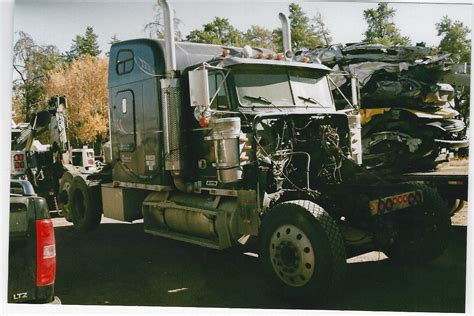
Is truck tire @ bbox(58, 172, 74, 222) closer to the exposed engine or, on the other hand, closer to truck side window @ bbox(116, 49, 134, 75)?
truck side window @ bbox(116, 49, 134, 75)

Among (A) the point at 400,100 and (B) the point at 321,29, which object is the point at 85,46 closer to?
(B) the point at 321,29

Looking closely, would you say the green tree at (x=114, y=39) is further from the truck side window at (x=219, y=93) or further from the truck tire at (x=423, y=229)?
the truck tire at (x=423, y=229)

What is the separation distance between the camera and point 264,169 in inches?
173

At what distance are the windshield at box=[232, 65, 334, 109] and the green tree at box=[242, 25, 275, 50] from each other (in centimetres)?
53

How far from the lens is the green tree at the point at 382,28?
15.1 feet

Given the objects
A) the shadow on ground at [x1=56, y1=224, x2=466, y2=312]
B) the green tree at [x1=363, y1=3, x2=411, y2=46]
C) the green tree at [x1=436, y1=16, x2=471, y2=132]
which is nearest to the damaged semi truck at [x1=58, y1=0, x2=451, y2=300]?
the shadow on ground at [x1=56, y1=224, x2=466, y2=312]

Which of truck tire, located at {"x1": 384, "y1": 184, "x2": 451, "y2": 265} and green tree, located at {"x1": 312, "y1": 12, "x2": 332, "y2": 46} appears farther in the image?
green tree, located at {"x1": 312, "y1": 12, "x2": 332, "y2": 46}

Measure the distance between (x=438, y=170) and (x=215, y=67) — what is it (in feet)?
8.17

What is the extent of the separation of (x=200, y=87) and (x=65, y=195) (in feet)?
11.5

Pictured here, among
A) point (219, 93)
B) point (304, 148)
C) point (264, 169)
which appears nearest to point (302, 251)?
point (264, 169)

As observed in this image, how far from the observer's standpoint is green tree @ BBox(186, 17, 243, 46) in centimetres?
501

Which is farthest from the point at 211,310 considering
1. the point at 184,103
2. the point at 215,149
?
the point at 184,103

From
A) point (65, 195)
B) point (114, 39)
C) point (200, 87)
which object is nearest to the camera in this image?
point (200, 87)

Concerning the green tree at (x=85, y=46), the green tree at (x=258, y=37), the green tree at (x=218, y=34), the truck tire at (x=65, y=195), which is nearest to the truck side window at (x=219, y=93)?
the green tree at (x=218, y=34)
